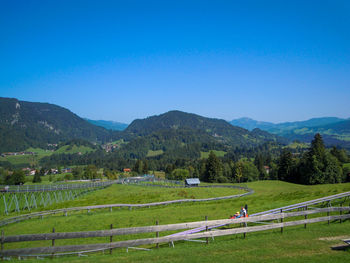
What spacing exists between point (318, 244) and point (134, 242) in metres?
7.82

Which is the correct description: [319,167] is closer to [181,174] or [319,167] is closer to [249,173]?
[249,173]

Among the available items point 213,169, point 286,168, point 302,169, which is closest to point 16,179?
point 213,169

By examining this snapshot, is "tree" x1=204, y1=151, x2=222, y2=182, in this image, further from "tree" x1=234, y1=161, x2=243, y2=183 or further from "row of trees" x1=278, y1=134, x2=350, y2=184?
"row of trees" x1=278, y1=134, x2=350, y2=184

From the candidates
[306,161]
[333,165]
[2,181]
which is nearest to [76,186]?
[306,161]

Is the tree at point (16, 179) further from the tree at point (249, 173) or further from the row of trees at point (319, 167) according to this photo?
the row of trees at point (319, 167)

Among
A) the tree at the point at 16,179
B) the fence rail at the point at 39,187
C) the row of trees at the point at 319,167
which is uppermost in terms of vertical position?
the row of trees at the point at 319,167

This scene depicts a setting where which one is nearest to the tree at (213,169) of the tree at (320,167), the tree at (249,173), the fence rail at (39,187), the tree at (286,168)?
the tree at (249,173)

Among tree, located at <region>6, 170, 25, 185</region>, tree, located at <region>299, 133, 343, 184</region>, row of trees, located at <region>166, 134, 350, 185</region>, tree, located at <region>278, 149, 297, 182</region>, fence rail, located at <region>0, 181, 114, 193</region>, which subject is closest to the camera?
fence rail, located at <region>0, 181, 114, 193</region>

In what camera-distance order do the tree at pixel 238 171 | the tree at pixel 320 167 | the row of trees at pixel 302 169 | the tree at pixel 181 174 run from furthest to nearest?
the tree at pixel 181 174, the tree at pixel 238 171, the row of trees at pixel 302 169, the tree at pixel 320 167

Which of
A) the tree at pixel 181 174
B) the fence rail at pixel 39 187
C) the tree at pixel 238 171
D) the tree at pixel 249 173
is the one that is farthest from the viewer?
the tree at pixel 181 174

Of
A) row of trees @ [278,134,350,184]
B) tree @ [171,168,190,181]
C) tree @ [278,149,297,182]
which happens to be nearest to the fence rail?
tree @ [171,168,190,181]

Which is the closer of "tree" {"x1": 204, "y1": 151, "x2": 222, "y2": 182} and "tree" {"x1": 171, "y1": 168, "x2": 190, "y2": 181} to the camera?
"tree" {"x1": 204, "y1": 151, "x2": 222, "y2": 182}

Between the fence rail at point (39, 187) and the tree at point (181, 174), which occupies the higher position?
the fence rail at point (39, 187)

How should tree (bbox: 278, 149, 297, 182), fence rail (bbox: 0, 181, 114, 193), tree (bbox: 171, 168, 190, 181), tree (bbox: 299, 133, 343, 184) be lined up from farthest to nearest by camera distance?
tree (bbox: 171, 168, 190, 181), tree (bbox: 278, 149, 297, 182), tree (bbox: 299, 133, 343, 184), fence rail (bbox: 0, 181, 114, 193)
